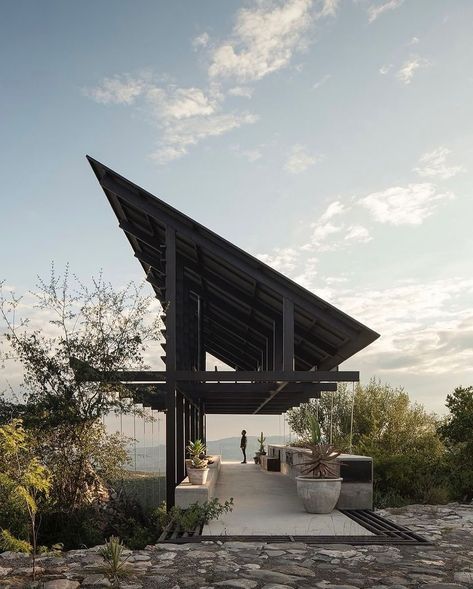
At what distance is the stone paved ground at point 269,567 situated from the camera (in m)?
7.42

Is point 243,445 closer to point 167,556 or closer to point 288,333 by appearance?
point 288,333

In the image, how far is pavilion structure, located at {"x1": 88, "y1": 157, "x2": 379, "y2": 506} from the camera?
47.1 feet

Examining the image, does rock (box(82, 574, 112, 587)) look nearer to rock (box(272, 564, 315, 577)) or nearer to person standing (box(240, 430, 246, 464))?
rock (box(272, 564, 315, 577))

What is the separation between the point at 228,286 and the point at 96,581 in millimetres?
10799

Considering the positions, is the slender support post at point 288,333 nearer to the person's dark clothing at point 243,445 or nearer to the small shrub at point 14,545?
the small shrub at point 14,545

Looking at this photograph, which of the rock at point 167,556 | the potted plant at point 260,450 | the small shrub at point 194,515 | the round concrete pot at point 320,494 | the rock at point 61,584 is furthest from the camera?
the potted plant at point 260,450

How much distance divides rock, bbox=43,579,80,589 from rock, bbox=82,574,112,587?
0.35 ft

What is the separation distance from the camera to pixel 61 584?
7.40 metres

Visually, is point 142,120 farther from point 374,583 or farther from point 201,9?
point 374,583

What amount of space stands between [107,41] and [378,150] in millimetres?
5928

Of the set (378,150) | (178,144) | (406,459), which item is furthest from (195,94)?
(406,459)

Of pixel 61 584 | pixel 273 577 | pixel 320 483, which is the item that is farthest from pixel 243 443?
pixel 61 584

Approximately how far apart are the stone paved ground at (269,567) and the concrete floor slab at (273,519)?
3.65 ft

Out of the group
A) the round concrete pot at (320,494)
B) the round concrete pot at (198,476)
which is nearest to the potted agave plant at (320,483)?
the round concrete pot at (320,494)
